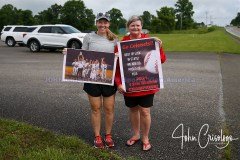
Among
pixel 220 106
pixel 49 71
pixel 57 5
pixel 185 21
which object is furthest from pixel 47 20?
pixel 220 106

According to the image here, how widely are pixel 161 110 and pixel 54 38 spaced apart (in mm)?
15239

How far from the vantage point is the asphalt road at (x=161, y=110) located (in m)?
5.14

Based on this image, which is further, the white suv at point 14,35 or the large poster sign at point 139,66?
the white suv at point 14,35

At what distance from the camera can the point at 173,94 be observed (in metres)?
8.79

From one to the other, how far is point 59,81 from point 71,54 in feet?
19.6

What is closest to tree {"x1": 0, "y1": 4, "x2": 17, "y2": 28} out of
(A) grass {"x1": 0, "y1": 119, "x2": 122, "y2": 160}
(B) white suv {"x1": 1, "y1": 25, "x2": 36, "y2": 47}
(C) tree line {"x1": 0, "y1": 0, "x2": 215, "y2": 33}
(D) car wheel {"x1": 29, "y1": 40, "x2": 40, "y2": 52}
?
(C) tree line {"x1": 0, "y1": 0, "x2": 215, "y2": 33}

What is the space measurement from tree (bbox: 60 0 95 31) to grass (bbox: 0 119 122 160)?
318 ft

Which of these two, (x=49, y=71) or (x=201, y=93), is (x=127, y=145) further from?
(x=49, y=71)

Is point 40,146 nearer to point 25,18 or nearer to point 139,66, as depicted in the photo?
point 139,66

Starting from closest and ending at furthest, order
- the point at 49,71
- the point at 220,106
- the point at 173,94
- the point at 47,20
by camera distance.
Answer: the point at 220,106 → the point at 173,94 → the point at 49,71 → the point at 47,20

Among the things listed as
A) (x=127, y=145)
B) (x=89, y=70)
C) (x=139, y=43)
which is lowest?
(x=127, y=145)

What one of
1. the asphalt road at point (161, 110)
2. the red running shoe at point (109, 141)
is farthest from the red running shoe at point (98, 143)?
the asphalt road at point (161, 110)

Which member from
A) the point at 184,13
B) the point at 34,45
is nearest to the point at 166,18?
the point at 184,13

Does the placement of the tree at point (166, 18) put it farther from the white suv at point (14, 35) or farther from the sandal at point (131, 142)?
the sandal at point (131, 142)
